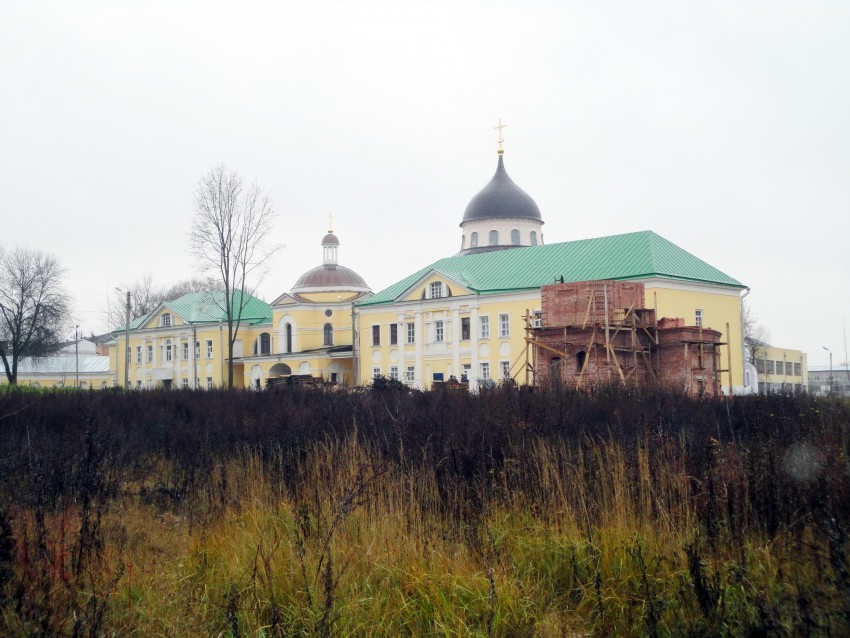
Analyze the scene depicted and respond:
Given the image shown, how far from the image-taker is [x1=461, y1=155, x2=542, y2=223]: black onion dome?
57344 mm

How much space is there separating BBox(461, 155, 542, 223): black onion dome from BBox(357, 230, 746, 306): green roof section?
261 inches

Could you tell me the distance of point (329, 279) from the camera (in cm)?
6022

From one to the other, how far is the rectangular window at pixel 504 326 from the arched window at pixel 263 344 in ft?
68.6

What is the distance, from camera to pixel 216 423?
1450cm

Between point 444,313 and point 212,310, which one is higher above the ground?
point 212,310

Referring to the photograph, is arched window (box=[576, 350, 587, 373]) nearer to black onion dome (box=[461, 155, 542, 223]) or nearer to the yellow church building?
the yellow church building

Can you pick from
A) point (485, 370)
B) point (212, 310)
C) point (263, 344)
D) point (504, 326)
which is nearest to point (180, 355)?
point (212, 310)

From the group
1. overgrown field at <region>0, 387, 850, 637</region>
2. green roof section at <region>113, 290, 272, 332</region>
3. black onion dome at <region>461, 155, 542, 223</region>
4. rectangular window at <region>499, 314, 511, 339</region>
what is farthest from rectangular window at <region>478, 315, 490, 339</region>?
overgrown field at <region>0, 387, 850, 637</region>

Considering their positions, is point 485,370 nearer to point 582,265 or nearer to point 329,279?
point 582,265

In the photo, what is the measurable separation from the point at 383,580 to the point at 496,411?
5958mm

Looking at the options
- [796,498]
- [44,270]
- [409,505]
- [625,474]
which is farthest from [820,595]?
[44,270]

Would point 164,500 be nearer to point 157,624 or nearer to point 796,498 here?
point 157,624

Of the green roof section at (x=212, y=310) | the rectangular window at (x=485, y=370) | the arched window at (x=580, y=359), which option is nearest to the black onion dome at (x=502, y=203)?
the rectangular window at (x=485, y=370)

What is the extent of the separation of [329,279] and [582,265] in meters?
20.6
